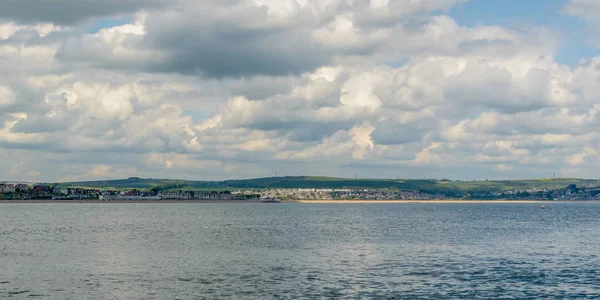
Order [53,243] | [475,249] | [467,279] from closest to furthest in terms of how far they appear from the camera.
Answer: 1. [467,279]
2. [475,249]
3. [53,243]

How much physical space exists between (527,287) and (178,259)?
5152 centimetres

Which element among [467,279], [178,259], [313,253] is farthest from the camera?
[313,253]

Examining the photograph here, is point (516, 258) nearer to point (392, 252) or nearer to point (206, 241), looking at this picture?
point (392, 252)

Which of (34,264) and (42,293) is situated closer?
(42,293)

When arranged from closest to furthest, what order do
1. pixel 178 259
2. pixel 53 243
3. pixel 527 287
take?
1. pixel 527 287
2. pixel 178 259
3. pixel 53 243

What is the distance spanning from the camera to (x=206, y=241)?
13012 centimetres

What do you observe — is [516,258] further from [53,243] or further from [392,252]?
[53,243]

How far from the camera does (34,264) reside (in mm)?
88438

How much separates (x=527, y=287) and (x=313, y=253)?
4217cm

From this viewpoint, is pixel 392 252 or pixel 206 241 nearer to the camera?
pixel 392 252

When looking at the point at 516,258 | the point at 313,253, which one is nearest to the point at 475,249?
the point at 516,258

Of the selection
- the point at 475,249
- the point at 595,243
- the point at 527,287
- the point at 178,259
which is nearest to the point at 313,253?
the point at 178,259

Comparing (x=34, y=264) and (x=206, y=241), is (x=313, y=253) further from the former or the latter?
(x=34, y=264)

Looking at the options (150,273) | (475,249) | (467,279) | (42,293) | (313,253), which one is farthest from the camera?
(475,249)
